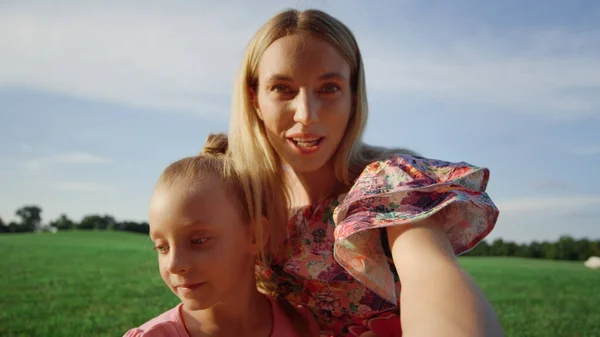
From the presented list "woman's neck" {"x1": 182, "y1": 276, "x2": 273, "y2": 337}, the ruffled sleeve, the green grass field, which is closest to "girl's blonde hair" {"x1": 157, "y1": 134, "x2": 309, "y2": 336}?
"woman's neck" {"x1": 182, "y1": 276, "x2": 273, "y2": 337}

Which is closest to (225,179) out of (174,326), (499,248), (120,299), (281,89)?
(281,89)

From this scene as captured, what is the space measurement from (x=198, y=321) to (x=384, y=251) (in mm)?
1037

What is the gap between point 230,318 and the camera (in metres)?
2.89

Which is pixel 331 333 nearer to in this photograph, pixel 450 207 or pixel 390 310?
pixel 390 310

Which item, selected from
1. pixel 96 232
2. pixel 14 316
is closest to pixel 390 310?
pixel 14 316

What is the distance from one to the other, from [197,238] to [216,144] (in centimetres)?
70

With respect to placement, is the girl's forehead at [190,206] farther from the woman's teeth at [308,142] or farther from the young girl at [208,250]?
the woman's teeth at [308,142]

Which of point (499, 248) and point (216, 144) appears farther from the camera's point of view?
point (499, 248)

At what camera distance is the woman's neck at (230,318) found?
2863mm

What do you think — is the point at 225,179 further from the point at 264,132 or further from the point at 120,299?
the point at 120,299

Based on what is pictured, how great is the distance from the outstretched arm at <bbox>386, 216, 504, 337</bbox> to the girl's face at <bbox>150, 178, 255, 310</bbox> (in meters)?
0.84

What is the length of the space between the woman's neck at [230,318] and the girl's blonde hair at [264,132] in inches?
11.9

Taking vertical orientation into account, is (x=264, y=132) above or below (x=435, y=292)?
above

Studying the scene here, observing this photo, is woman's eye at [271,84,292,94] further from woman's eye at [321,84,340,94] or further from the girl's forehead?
the girl's forehead
